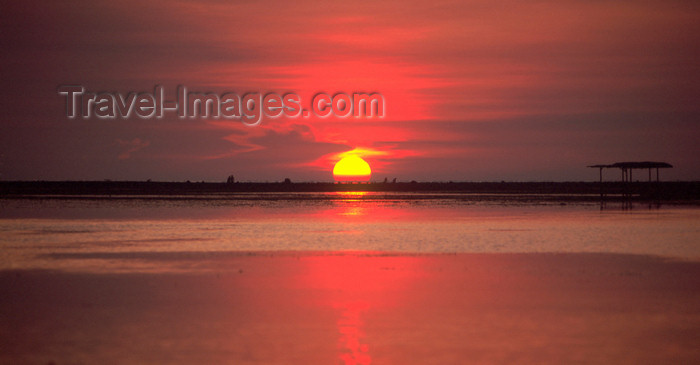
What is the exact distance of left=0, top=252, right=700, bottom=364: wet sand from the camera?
1072cm

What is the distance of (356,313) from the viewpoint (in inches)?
534

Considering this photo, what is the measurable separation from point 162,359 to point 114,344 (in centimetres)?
122

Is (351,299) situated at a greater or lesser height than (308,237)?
lesser

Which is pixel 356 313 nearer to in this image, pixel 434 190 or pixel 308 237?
pixel 308 237

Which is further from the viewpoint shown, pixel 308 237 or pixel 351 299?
pixel 308 237

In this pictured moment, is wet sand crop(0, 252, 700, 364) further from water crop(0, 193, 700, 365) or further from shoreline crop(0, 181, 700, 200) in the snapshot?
shoreline crop(0, 181, 700, 200)

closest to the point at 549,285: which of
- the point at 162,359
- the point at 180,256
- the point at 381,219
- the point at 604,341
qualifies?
the point at 604,341

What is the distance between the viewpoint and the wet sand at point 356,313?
1072cm

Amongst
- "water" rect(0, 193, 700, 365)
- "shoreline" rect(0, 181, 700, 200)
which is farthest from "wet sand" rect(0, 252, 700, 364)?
"shoreline" rect(0, 181, 700, 200)

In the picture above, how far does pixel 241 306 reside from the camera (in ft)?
47.1

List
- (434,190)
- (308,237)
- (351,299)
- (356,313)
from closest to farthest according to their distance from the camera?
(356,313)
(351,299)
(308,237)
(434,190)

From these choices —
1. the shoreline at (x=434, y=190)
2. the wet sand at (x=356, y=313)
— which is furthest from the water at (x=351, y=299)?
the shoreline at (x=434, y=190)

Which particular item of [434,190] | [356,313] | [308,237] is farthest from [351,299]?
[434,190]

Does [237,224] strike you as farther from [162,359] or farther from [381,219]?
[162,359]
